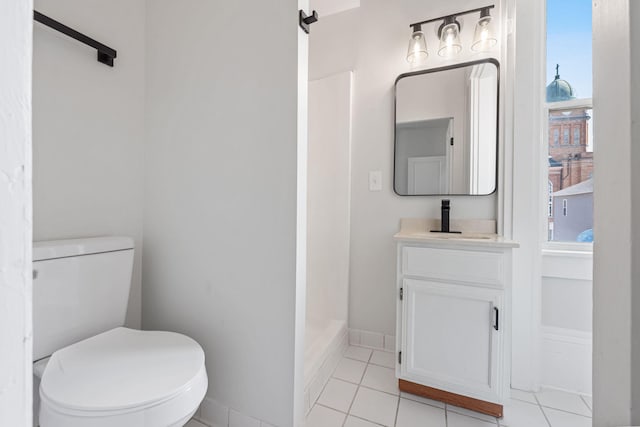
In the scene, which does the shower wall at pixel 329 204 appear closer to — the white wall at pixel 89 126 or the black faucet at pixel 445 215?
the black faucet at pixel 445 215

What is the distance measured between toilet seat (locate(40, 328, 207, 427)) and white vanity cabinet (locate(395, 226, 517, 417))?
3.02ft

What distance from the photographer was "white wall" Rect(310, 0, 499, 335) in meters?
1.72

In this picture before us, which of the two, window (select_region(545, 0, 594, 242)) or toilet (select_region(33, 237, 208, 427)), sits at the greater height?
window (select_region(545, 0, 594, 242))

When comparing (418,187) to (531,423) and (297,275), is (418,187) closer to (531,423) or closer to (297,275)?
(297,275)

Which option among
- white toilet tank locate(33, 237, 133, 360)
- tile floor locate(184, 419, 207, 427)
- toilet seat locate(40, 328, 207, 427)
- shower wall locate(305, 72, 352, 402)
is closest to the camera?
toilet seat locate(40, 328, 207, 427)

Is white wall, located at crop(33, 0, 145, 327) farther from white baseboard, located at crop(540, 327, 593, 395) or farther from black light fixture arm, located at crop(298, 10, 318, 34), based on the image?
white baseboard, located at crop(540, 327, 593, 395)

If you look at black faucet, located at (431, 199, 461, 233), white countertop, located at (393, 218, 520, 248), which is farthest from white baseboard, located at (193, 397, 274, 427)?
black faucet, located at (431, 199, 461, 233)

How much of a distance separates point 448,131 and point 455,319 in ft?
3.37

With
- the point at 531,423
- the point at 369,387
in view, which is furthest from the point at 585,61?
the point at 369,387

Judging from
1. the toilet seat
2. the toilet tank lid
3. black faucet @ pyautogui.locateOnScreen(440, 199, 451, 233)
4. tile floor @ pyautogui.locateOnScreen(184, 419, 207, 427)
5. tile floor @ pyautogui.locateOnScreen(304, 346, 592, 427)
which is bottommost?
tile floor @ pyautogui.locateOnScreen(184, 419, 207, 427)

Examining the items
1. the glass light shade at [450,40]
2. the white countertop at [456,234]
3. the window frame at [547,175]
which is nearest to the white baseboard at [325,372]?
the white countertop at [456,234]

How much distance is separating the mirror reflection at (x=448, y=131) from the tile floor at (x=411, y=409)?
1032 mm

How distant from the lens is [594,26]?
0.39 m
